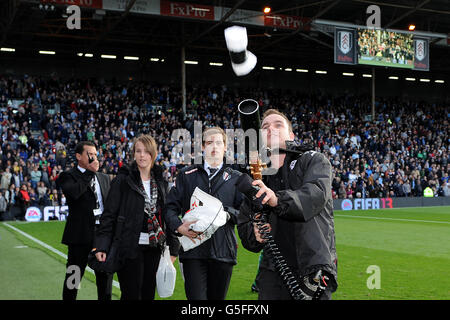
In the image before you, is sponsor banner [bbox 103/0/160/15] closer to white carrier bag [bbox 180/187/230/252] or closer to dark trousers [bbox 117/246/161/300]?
dark trousers [bbox 117/246/161/300]

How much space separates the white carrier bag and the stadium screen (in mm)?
23186

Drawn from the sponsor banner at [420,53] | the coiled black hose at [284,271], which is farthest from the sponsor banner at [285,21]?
the coiled black hose at [284,271]

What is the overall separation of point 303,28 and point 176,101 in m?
9.84

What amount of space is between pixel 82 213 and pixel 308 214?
11.5 feet

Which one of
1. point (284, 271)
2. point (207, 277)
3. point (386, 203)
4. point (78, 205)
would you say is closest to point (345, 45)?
point (386, 203)

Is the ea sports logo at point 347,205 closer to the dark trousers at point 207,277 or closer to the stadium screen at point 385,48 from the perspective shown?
the stadium screen at point 385,48

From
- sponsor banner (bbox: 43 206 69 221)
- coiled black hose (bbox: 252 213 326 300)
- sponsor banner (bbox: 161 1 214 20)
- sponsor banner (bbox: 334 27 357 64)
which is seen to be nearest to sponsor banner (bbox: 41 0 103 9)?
sponsor banner (bbox: 161 1 214 20)

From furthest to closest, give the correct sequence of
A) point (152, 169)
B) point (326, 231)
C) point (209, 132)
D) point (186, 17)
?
point (186, 17)
point (152, 169)
point (209, 132)
point (326, 231)

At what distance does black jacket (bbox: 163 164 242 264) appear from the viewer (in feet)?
14.7

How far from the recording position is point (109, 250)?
188 inches

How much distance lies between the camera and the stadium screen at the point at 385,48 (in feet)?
86.4

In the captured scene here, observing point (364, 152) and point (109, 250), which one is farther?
point (364, 152)
